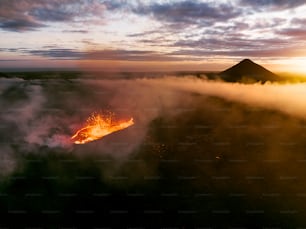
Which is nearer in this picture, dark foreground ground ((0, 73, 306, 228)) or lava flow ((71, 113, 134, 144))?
dark foreground ground ((0, 73, 306, 228))

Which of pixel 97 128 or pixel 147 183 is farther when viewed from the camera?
pixel 97 128

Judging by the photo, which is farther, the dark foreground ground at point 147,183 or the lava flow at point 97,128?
the lava flow at point 97,128

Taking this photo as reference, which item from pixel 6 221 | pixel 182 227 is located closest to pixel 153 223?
pixel 182 227

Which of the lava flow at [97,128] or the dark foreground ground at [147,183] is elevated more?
the lava flow at [97,128]

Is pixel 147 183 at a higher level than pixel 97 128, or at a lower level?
lower

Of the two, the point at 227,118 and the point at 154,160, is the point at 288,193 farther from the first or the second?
the point at 227,118
